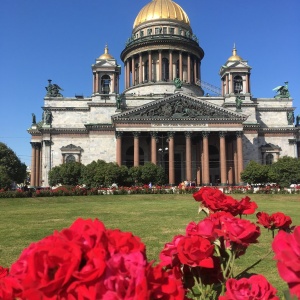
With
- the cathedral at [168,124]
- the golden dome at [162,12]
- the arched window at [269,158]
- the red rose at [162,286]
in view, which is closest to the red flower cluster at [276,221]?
the red rose at [162,286]

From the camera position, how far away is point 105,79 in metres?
66.8

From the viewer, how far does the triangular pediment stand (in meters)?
58.4

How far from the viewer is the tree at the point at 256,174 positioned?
49.2m

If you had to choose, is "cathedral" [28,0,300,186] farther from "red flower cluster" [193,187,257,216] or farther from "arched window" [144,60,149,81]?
"red flower cluster" [193,187,257,216]

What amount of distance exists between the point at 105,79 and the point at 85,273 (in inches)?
2628

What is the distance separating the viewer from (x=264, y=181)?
50000 mm

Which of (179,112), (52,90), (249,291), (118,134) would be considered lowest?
(249,291)

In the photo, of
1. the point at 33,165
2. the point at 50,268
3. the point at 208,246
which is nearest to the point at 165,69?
the point at 33,165

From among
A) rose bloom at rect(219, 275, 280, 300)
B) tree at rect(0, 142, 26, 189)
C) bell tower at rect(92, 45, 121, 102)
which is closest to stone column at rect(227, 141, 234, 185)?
bell tower at rect(92, 45, 121, 102)

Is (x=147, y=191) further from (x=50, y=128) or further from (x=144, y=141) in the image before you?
(x=50, y=128)

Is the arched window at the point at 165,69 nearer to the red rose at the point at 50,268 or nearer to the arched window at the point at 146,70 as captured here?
the arched window at the point at 146,70

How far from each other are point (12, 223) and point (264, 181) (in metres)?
38.9

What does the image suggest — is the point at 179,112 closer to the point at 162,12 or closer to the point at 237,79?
the point at 237,79

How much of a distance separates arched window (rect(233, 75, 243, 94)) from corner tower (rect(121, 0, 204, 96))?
917 centimetres
